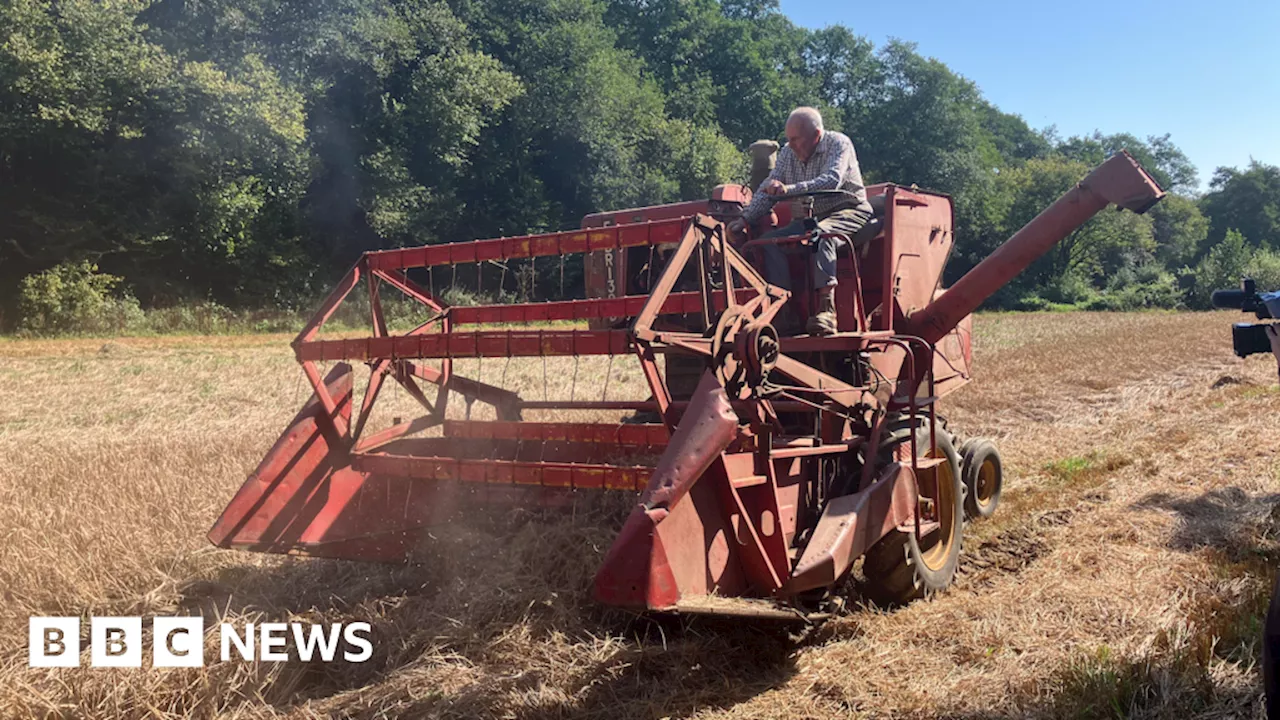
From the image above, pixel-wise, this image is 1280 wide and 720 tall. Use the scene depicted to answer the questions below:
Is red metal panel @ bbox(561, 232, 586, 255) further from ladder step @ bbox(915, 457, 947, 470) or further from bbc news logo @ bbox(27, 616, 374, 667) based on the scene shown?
ladder step @ bbox(915, 457, 947, 470)

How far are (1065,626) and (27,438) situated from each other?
9.59 metres

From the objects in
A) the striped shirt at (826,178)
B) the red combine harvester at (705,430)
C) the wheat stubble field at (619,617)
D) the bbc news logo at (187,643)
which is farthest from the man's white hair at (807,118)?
the bbc news logo at (187,643)

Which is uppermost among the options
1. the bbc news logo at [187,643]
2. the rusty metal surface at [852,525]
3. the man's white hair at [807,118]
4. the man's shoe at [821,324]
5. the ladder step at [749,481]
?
the man's white hair at [807,118]

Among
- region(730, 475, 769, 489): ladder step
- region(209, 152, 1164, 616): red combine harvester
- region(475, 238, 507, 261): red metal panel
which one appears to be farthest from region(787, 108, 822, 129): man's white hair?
region(730, 475, 769, 489): ladder step

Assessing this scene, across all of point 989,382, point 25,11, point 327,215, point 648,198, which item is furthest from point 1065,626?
Answer: point 648,198

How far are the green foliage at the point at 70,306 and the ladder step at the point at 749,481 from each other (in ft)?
70.9

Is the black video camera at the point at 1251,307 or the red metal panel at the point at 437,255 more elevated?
the red metal panel at the point at 437,255

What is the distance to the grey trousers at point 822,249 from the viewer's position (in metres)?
4.74

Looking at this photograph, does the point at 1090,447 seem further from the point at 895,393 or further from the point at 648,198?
the point at 648,198

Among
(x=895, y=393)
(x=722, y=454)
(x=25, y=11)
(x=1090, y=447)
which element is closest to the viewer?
(x=722, y=454)

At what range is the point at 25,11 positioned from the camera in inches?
794

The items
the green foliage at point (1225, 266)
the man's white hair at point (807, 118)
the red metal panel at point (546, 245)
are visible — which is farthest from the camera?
the green foliage at point (1225, 266)

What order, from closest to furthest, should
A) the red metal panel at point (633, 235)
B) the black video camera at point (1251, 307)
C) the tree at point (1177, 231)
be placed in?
the black video camera at point (1251, 307), the red metal panel at point (633, 235), the tree at point (1177, 231)

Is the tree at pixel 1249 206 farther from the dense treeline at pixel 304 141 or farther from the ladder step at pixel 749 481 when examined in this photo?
the ladder step at pixel 749 481
